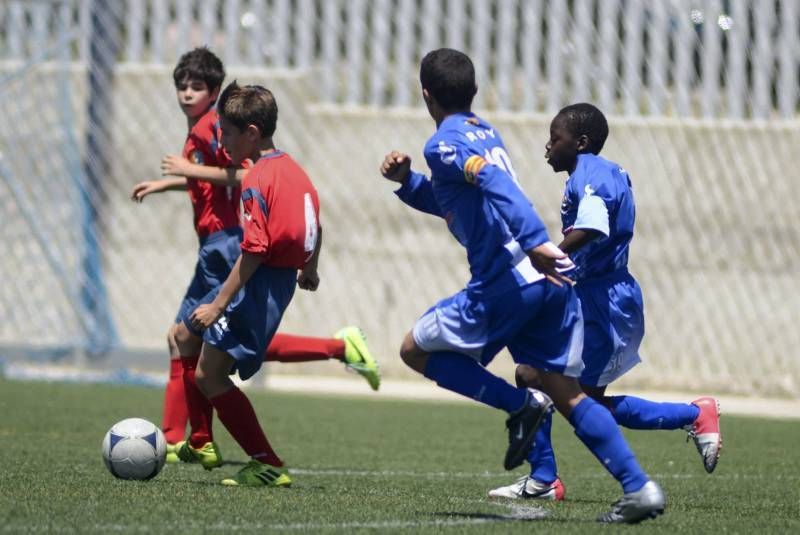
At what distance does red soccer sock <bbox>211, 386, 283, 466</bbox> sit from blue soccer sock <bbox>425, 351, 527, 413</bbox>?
51.2 inches

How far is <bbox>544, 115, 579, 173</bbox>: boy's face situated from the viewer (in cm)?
607

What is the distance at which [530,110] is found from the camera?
14.1 metres

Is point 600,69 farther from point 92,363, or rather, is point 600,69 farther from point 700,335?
point 92,363

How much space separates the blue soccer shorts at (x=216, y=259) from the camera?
7270 millimetres

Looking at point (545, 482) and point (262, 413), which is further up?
point (545, 482)

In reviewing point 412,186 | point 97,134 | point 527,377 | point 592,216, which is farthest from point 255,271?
point 97,134

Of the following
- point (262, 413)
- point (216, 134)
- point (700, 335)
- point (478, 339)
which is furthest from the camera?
point (700, 335)

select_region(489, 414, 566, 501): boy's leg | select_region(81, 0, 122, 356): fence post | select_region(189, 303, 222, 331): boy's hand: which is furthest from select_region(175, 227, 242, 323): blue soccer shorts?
select_region(81, 0, 122, 356): fence post

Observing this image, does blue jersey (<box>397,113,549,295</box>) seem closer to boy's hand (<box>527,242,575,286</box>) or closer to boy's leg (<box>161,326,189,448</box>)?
boy's hand (<box>527,242,575,286</box>)

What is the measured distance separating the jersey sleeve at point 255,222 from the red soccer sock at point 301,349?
1.98m

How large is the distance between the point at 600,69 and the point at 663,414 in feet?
26.8

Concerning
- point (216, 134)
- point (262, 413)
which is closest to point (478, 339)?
point (216, 134)

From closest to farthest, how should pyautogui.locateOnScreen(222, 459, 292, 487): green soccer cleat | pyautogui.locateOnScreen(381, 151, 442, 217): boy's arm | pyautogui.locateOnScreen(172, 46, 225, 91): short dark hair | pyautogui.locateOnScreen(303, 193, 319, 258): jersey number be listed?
pyautogui.locateOnScreen(381, 151, 442, 217): boy's arm < pyautogui.locateOnScreen(303, 193, 319, 258): jersey number < pyautogui.locateOnScreen(222, 459, 292, 487): green soccer cleat < pyautogui.locateOnScreen(172, 46, 225, 91): short dark hair

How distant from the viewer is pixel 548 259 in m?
4.87
